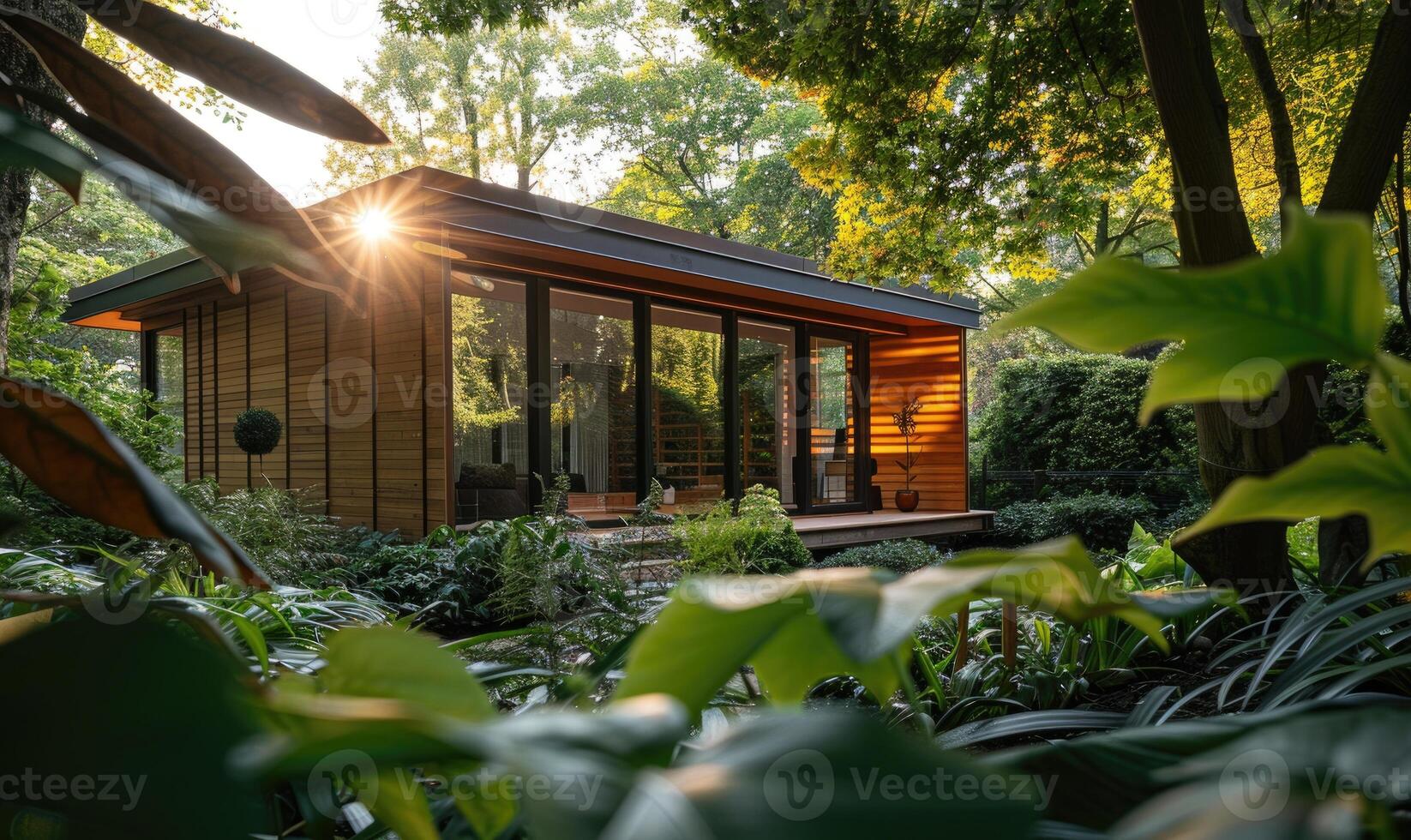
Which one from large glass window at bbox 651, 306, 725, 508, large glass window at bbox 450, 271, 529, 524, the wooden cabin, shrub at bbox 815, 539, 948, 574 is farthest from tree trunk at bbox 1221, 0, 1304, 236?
large glass window at bbox 651, 306, 725, 508

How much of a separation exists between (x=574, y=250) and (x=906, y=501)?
6.84m

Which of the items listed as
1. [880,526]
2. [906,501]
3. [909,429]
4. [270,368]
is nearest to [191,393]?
[270,368]

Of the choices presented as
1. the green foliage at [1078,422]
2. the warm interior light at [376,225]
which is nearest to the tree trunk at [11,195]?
the warm interior light at [376,225]

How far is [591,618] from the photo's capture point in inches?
86.4

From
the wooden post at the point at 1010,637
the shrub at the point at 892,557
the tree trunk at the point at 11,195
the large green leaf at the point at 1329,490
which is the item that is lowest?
the shrub at the point at 892,557

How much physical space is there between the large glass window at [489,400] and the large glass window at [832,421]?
4.39 m

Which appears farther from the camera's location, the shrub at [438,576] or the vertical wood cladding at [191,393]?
the vertical wood cladding at [191,393]

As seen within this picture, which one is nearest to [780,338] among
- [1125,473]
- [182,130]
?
[1125,473]

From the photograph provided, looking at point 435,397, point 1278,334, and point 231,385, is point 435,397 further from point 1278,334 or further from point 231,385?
point 1278,334

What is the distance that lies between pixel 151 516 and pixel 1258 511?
468 mm

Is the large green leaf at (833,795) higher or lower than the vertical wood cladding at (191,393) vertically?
lower

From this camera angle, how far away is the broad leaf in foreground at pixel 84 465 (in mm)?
391

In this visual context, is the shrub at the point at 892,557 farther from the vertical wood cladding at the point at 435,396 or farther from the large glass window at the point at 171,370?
the large glass window at the point at 171,370

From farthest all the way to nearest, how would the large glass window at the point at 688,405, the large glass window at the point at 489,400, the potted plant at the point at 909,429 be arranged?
1. the potted plant at the point at 909,429
2. the large glass window at the point at 688,405
3. the large glass window at the point at 489,400
